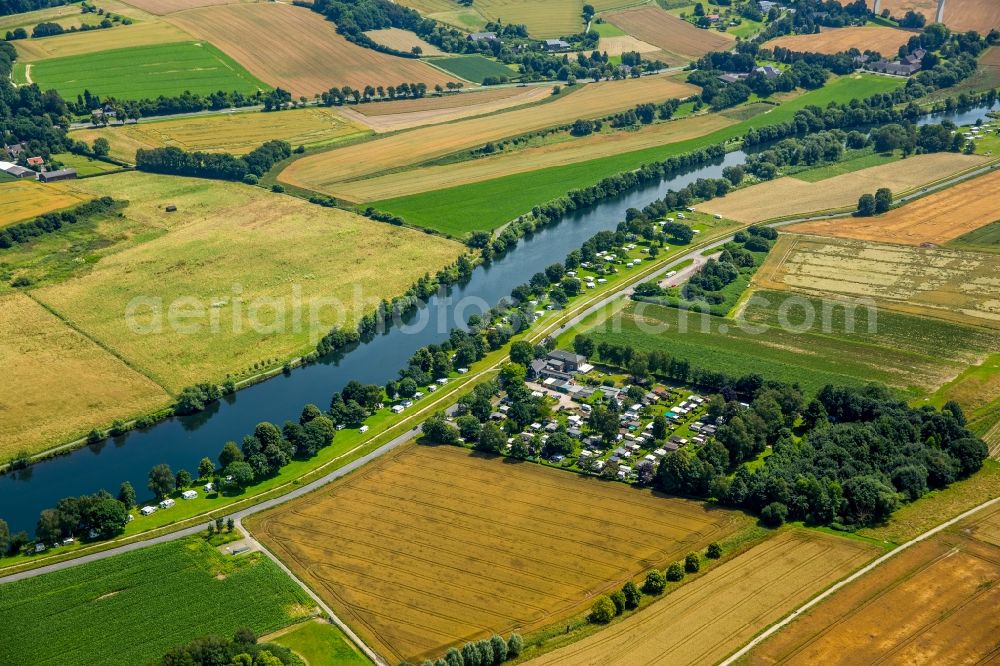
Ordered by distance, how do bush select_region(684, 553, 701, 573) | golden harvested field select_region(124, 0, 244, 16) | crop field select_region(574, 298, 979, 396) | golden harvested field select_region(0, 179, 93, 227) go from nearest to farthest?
bush select_region(684, 553, 701, 573) → crop field select_region(574, 298, 979, 396) → golden harvested field select_region(0, 179, 93, 227) → golden harvested field select_region(124, 0, 244, 16)

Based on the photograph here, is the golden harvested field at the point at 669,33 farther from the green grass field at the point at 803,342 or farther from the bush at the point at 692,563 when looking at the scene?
the bush at the point at 692,563

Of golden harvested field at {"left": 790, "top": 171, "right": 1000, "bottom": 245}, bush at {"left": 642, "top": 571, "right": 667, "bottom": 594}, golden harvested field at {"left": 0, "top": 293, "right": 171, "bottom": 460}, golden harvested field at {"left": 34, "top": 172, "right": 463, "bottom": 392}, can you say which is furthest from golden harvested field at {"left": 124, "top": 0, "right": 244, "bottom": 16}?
bush at {"left": 642, "top": 571, "right": 667, "bottom": 594}

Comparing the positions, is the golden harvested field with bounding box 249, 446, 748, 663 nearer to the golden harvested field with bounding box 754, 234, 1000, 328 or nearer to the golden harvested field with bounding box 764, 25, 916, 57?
the golden harvested field with bounding box 754, 234, 1000, 328

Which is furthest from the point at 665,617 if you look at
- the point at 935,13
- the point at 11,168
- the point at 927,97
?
the point at 935,13

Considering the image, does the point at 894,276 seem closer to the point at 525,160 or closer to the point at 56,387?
the point at 525,160

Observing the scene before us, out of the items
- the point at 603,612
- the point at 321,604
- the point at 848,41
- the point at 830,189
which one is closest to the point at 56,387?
the point at 321,604

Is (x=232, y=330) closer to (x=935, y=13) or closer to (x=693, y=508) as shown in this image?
(x=693, y=508)
